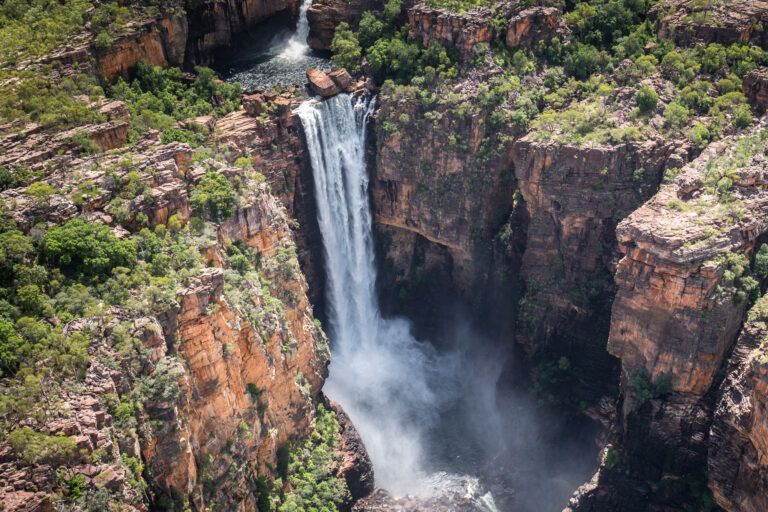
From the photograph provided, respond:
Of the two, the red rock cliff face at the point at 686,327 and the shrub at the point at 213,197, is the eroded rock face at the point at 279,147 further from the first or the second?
the red rock cliff face at the point at 686,327

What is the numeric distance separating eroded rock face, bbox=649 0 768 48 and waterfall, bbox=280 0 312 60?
31.1 metres

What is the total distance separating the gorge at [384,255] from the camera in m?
31.4

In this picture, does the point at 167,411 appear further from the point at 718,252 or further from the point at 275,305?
the point at 718,252

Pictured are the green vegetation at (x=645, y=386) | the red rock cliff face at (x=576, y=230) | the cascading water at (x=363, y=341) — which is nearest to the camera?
the green vegetation at (x=645, y=386)

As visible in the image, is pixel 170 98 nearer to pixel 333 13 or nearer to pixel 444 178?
pixel 333 13

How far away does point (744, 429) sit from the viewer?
1395 inches

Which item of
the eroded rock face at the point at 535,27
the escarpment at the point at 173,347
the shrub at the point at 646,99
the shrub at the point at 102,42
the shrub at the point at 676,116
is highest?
the shrub at the point at 102,42

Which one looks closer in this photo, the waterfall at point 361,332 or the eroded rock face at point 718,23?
the eroded rock face at point 718,23

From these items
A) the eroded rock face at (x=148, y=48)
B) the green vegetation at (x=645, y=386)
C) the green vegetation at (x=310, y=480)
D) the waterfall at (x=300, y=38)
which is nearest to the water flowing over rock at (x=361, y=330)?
the green vegetation at (x=310, y=480)

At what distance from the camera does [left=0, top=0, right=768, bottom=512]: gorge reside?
103ft

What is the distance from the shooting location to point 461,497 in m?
48.3

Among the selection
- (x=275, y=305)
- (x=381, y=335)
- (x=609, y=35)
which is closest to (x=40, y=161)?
(x=275, y=305)

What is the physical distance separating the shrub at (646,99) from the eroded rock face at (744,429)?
16.1 m

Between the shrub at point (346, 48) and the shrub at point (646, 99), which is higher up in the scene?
the shrub at point (346, 48)
